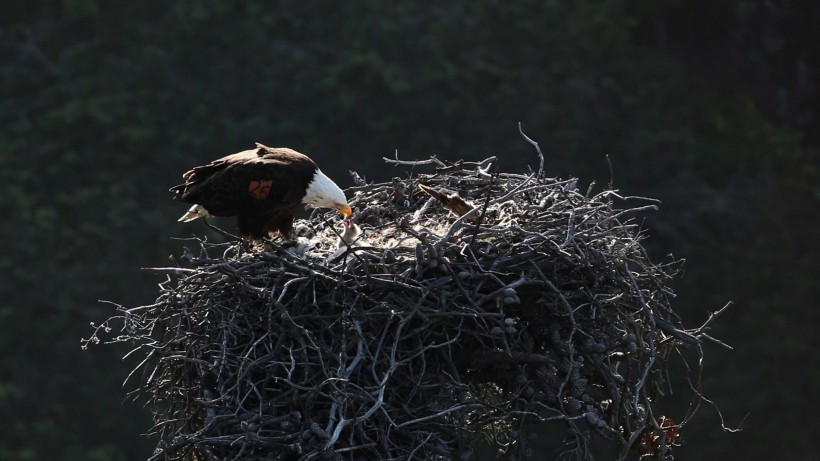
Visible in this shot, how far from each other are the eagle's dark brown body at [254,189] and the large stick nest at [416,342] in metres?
0.51

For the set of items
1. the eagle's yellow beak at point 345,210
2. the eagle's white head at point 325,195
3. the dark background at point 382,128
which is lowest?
the dark background at point 382,128

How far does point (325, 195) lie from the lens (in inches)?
211

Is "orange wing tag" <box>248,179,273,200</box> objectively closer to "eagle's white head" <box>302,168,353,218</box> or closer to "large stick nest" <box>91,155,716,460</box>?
"eagle's white head" <box>302,168,353,218</box>

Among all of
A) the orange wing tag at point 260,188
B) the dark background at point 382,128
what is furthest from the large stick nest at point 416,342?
the dark background at point 382,128

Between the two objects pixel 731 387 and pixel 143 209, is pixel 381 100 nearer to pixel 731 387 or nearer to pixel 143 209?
pixel 143 209

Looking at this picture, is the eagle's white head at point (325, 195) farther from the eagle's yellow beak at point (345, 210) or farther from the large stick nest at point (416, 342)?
the large stick nest at point (416, 342)

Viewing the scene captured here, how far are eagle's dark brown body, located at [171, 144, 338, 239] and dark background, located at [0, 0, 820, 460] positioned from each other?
5662 mm

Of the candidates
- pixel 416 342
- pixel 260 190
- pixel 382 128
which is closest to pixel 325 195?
pixel 260 190

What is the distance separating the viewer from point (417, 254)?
445cm

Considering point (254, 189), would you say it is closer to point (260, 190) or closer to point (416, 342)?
point (260, 190)

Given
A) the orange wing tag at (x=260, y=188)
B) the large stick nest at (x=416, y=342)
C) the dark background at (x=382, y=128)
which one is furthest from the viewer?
the dark background at (x=382, y=128)

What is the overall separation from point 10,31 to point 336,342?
9.38 m

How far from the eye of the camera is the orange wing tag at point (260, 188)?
529 centimetres

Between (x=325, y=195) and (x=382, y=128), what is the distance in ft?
21.8
